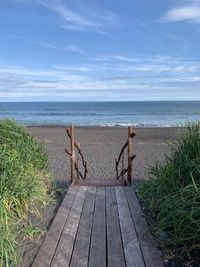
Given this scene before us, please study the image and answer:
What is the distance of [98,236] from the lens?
4289 mm

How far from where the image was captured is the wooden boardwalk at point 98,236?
3645mm

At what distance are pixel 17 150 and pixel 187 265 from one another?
11.2ft

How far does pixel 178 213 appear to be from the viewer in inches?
157

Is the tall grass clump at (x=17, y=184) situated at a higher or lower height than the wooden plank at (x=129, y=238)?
higher

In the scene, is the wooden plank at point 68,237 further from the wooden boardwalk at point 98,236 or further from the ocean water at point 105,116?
the ocean water at point 105,116

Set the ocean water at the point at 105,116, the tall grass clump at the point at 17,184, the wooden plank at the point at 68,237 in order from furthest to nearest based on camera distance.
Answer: the ocean water at the point at 105,116 → the tall grass clump at the point at 17,184 → the wooden plank at the point at 68,237

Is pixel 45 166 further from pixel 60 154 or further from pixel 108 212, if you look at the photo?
pixel 60 154

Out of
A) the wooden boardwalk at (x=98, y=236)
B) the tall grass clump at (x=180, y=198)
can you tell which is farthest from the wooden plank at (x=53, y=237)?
the tall grass clump at (x=180, y=198)

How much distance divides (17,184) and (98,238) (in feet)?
4.56

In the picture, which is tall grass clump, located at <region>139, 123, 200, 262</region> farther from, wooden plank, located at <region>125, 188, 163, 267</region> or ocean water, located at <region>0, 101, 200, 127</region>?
ocean water, located at <region>0, 101, 200, 127</region>

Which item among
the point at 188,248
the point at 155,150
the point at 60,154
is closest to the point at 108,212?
the point at 188,248

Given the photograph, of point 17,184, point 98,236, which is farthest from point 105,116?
point 98,236

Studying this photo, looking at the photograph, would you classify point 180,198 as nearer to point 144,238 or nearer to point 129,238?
point 144,238

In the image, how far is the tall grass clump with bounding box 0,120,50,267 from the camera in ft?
12.4
